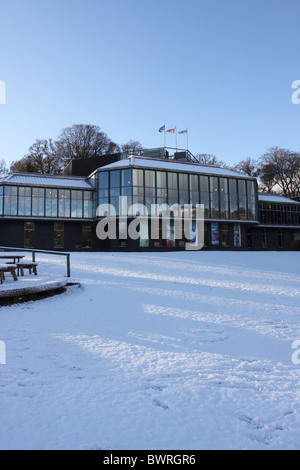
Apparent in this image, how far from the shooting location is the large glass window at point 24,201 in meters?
34.3

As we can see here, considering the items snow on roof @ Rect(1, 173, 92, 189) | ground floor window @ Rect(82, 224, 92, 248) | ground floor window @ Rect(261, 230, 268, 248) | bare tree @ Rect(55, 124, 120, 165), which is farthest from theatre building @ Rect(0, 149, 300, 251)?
bare tree @ Rect(55, 124, 120, 165)

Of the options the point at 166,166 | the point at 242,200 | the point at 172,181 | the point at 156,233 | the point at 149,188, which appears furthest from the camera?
the point at 242,200

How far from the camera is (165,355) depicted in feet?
14.9

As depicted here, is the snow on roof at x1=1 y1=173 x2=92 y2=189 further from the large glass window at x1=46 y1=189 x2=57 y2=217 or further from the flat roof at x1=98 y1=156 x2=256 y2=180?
the flat roof at x1=98 y1=156 x2=256 y2=180

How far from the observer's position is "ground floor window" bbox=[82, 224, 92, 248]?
3772 cm

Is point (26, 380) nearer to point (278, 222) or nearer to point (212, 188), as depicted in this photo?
point (212, 188)

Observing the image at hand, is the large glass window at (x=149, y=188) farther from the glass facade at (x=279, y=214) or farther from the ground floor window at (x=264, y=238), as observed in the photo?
the ground floor window at (x=264, y=238)

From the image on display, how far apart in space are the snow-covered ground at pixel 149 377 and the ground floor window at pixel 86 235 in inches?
1189

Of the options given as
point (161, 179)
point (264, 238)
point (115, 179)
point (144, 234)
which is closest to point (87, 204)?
point (115, 179)

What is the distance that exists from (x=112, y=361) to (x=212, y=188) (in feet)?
116

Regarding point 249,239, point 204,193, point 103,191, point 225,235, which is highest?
point 103,191

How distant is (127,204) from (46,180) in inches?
414

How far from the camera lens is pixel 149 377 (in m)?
3.78

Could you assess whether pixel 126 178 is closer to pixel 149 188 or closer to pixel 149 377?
pixel 149 188
